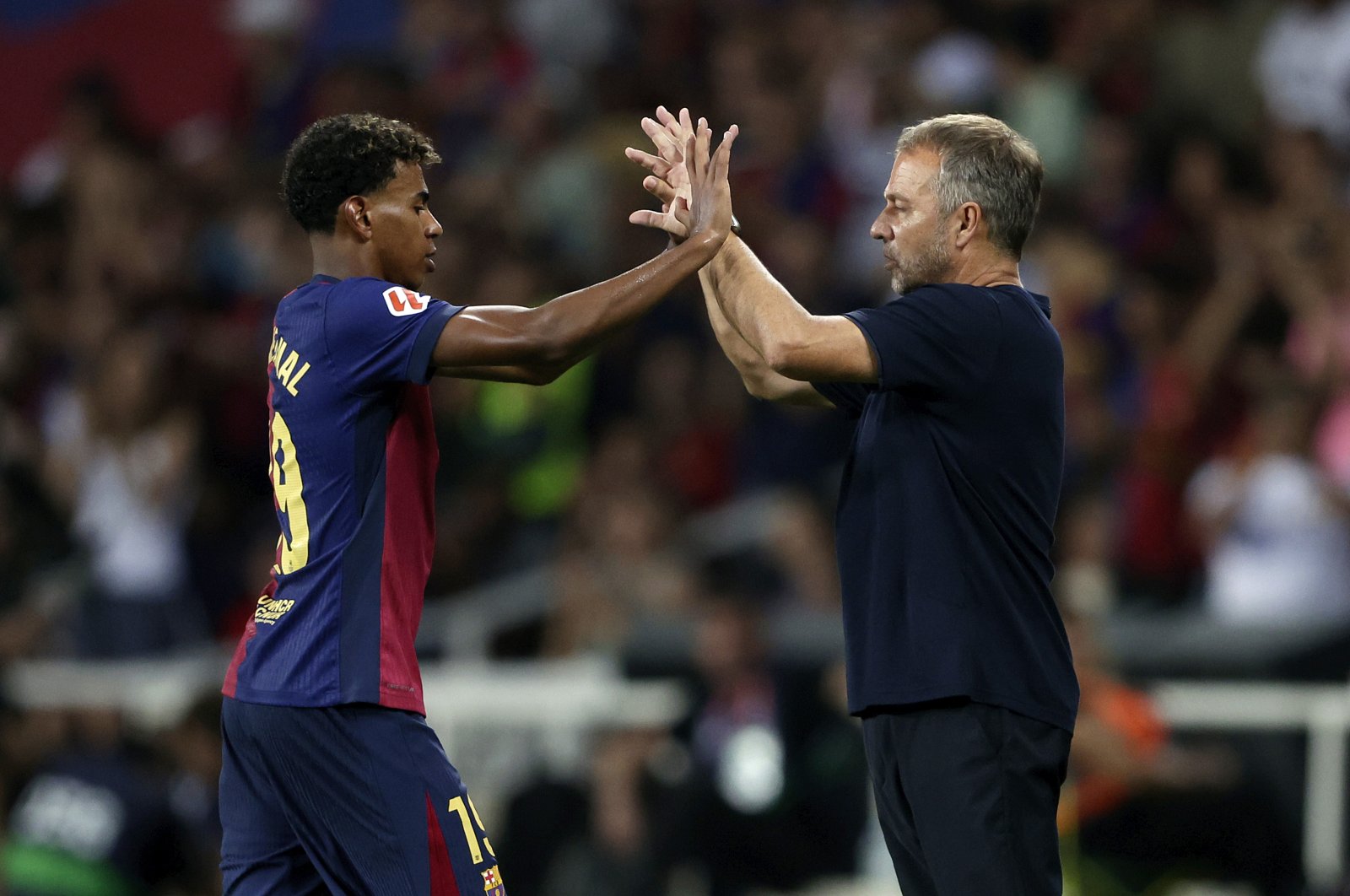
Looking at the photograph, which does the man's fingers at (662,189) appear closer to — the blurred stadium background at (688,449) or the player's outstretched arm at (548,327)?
the player's outstretched arm at (548,327)

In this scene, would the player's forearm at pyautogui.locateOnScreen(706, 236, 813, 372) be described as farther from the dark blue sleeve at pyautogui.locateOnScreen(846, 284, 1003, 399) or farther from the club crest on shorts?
the club crest on shorts

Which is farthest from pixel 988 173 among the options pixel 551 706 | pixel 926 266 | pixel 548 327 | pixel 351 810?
pixel 551 706

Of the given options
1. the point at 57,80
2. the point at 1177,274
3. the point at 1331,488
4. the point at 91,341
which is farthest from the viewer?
the point at 57,80

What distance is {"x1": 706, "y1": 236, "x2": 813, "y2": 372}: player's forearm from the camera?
402 cm

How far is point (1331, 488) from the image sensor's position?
25.1ft

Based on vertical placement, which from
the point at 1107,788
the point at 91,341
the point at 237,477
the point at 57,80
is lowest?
the point at 1107,788

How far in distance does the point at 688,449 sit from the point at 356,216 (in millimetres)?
5466

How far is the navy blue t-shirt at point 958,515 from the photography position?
3.98m

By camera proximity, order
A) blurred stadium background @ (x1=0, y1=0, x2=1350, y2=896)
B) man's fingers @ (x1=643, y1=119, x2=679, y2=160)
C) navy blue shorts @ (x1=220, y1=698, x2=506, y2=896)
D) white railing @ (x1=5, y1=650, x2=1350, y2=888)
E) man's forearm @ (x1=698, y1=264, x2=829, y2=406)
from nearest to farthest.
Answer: navy blue shorts @ (x1=220, y1=698, x2=506, y2=896), man's fingers @ (x1=643, y1=119, x2=679, y2=160), man's forearm @ (x1=698, y1=264, x2=829, y2=406), white railing @ (x1=5, y1=650, x2=1350, y2=888), blurred stadium background @ (x1=0, y1=0, x2=1350, y2=896)

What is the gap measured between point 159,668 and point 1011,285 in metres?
6.20

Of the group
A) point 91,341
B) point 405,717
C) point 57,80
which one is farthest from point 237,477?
point 405,717

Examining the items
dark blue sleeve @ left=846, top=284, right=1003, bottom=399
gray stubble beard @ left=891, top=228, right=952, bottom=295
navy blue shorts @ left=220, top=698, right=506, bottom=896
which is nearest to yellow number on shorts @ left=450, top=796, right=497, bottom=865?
navy blue shorts @ left=220, top=698, right=506, bottom=896

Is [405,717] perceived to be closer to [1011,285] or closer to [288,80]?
[1011,285]

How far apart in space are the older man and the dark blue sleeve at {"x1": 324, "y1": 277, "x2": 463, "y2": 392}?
0.61 meters
